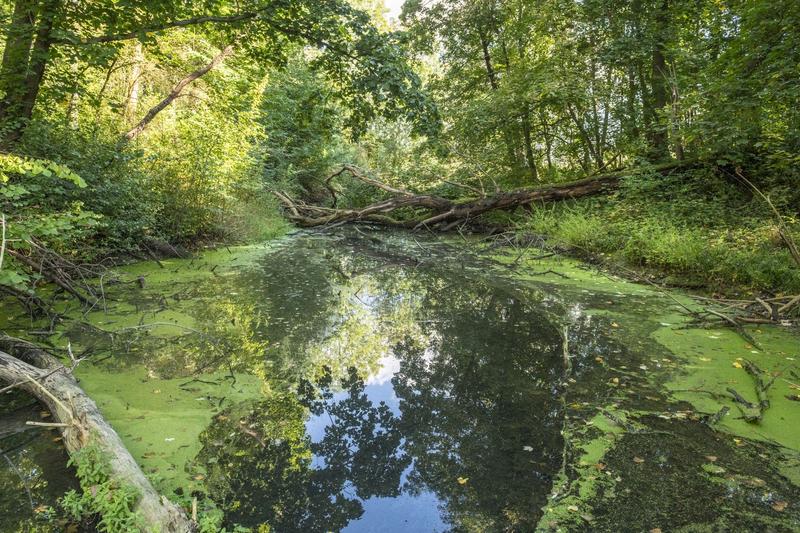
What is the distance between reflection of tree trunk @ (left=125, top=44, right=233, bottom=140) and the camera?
28.1ft

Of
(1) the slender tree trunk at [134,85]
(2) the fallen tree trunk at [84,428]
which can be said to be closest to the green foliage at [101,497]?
(2) the fallen tree trunk at [84,428]

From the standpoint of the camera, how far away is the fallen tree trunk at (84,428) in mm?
2055

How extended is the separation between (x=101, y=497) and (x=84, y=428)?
2.02 ft

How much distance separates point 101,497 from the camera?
6.85ft

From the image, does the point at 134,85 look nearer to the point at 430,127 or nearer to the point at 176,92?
the point at 176,92

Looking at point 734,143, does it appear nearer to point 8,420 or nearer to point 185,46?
point 8,420

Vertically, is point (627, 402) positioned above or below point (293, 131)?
below

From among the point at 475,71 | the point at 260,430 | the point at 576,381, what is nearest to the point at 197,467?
the point at 260,430

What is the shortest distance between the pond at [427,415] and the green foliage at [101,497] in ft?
0.42

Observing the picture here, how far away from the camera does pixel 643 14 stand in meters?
10.2

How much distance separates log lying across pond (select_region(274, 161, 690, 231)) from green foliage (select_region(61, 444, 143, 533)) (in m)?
10.3

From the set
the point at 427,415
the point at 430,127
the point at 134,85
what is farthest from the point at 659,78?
the point at 134,85

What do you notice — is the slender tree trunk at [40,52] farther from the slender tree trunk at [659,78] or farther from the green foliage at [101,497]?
the slender tree trunk at [659,78]

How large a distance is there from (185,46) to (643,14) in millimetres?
10306
